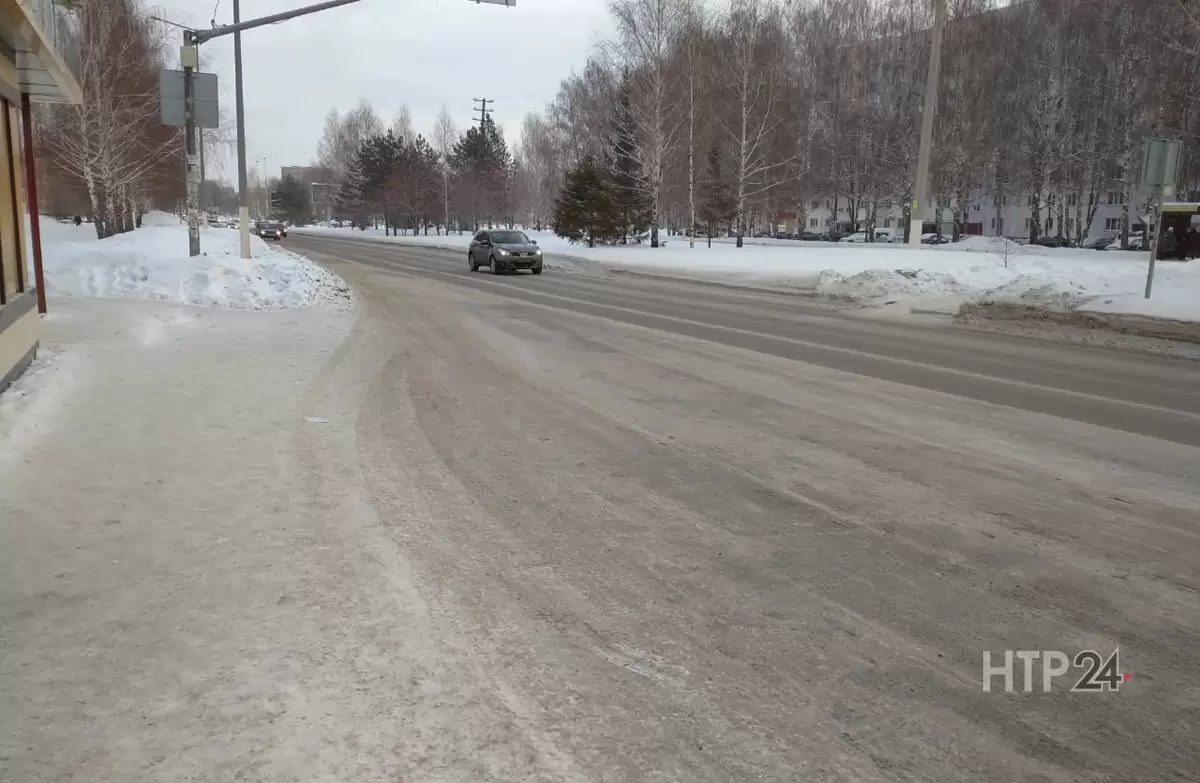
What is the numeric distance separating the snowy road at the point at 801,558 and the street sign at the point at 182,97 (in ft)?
34.2

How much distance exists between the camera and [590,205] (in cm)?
4581

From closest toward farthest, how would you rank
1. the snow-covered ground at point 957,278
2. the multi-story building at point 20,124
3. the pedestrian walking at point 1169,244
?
the multi-story building at point 20,124 < the snow-covered ground at point 957,278 < the pedestrian walking at point 1169,244

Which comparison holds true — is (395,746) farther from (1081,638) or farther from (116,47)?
(116,47)

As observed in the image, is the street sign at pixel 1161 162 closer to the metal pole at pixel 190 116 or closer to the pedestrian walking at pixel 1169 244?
the metal pole at pixel 190 116

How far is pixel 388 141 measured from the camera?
3627 inches

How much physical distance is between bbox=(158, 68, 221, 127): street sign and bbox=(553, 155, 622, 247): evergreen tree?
29852 mm

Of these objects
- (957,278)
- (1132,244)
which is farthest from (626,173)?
(1132,244)

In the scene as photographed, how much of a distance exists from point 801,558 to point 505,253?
2534 cm

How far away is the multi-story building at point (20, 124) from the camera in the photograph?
26.6 ft

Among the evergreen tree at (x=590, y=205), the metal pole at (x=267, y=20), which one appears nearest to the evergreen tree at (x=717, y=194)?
the evergreen tree at (x=590, y=205)

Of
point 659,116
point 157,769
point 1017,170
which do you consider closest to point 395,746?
point 157,769

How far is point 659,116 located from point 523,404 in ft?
125

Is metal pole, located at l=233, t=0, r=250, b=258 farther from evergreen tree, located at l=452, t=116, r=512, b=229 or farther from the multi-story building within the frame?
evergreen tree, located at l=452, t=116, r=512, b=229

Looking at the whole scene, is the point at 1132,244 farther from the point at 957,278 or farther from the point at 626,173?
the point at 957,278
